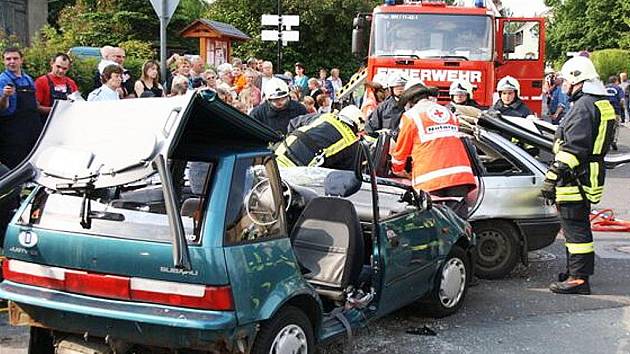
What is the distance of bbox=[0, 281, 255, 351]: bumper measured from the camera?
12.2ft

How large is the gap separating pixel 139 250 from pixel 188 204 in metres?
0.35

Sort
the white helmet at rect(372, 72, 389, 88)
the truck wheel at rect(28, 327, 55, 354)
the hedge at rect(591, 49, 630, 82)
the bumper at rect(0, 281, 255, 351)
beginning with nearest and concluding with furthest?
the bumper at rect(0, 281, 255, 351), the truck wheel at rect(28, 327, 55, 354), the white helmet at rect(372, 72, 389, 88), the hedge at rect(591, 49, 630, 82)

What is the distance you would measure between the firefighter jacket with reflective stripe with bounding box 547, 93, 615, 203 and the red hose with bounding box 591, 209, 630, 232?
10.1 feet

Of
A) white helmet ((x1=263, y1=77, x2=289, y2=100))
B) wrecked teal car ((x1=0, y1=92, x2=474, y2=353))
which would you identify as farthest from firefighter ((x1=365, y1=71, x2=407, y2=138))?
wrecked teal car ((x1=0, y1=92, x2=474, y2=353))

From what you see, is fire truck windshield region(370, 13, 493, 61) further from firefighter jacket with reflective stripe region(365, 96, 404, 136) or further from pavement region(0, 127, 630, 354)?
pavement region(0, 127, 630, 354)

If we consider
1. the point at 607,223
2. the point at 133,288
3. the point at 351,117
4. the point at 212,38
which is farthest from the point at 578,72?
the point at 212,38

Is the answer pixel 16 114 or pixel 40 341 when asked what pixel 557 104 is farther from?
pixel 40 341

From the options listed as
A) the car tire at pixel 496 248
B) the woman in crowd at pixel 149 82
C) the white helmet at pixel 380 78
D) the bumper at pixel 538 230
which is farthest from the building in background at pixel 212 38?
the bumper at pixel 538 230

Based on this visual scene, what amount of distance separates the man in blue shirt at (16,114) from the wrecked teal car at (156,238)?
12.6 feet

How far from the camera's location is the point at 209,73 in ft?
36.8

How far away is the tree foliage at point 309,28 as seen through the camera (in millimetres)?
34719

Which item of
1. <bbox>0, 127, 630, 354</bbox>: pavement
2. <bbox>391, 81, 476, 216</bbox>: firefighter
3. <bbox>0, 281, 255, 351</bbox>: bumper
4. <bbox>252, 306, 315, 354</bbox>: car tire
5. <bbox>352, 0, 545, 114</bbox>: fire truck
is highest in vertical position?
<bbox>352, 0, 545, 114</bbox>: fire truck

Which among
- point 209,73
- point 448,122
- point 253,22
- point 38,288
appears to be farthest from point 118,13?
point 38,288

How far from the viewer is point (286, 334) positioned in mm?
4156
